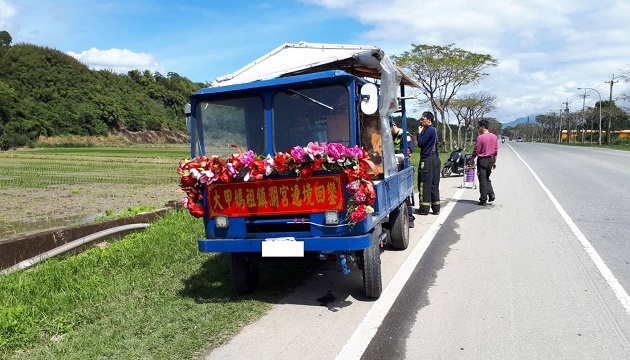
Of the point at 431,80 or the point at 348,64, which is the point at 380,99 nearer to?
the point at 348,64

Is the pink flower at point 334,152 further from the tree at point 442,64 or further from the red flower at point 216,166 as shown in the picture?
the tree at point 442,64

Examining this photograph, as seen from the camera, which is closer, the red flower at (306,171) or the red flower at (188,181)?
the red flower at (306,171)

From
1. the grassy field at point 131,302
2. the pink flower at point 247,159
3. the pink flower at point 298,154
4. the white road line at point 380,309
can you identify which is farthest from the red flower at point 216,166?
the white road line at point 380,309

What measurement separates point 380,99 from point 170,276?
10.7 ft

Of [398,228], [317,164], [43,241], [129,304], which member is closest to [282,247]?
[317,164]

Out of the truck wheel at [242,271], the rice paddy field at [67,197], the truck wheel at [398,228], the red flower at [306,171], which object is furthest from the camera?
the rice paddy field at [67,197]

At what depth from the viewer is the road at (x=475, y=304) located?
3.77 metres

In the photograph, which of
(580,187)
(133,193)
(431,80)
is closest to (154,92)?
(431,80)

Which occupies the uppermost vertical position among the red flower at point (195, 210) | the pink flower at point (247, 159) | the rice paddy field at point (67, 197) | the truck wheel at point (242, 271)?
the pink flower at point (247, 159)

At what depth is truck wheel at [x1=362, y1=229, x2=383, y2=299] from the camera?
4.79m

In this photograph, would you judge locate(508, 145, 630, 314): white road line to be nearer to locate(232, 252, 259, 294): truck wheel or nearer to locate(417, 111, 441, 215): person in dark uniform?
locate(417, 111, 441, 215): person in dark uniform

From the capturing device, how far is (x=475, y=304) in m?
4.71

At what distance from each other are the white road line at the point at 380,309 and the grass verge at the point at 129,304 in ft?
3.35

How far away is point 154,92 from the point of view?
89.1 m
